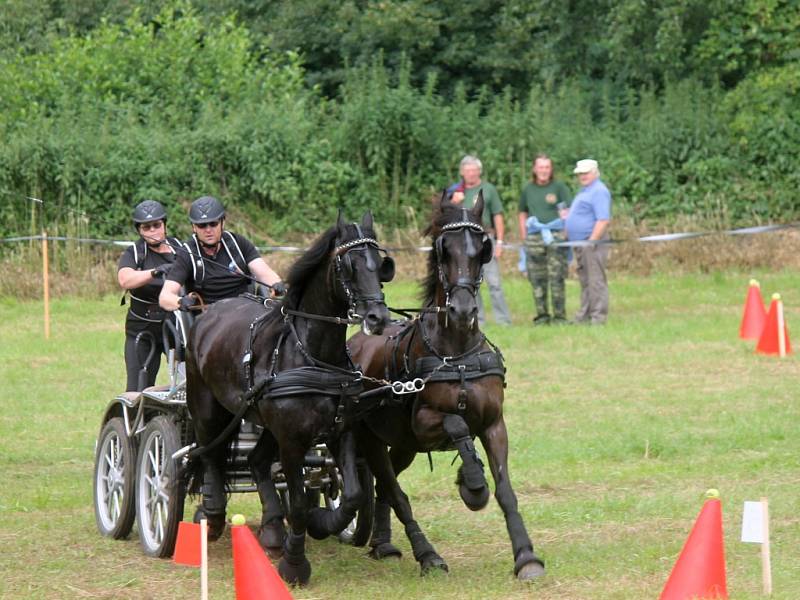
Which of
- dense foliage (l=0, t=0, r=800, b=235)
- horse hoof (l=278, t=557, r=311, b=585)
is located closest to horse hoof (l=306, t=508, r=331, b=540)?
horse hoof (l=278, t=557, r=311, b=585)

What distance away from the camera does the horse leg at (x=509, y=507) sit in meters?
7.38

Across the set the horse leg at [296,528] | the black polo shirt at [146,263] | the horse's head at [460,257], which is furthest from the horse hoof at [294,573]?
the black polo shirt at [146,263]

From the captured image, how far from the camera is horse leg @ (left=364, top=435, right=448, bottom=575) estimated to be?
7.85 m

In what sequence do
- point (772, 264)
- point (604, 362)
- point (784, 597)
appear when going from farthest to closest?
point (772, 264) → point (604, 362) → point (784, 597)

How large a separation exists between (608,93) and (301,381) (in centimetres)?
2155

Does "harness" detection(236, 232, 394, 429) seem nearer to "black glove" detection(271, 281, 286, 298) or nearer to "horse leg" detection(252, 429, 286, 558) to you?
"horse leg" detection(252, 429, 286, 558)

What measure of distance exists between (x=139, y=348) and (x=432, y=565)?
3.09 metres

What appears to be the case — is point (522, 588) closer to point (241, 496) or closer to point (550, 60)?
point (241, 496)

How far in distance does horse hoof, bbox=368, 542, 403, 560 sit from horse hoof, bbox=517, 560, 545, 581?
3.68ft

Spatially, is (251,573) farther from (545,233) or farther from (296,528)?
(545,233)

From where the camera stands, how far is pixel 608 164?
2459 cm

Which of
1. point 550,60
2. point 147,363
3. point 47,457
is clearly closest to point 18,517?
point 147,363

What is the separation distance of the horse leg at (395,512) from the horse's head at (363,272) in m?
1.22

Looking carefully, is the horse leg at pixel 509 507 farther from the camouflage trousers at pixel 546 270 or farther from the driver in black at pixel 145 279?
the camouflage trousers at pixel 546 270
